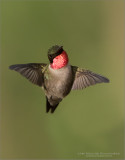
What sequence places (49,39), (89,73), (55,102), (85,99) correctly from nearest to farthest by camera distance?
(89,73), (55,102), (49,39), (85,99)

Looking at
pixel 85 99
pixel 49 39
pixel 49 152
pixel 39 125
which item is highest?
pixel 49 39

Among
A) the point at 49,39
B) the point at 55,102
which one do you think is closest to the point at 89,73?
the point at 55,102

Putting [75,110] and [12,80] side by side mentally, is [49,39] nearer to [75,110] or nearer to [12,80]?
[12,80]

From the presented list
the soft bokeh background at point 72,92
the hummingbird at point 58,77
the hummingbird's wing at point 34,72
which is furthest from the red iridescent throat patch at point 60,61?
the soft bokeh background at point 72,92

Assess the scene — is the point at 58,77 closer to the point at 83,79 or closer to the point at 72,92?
the point at 83,79

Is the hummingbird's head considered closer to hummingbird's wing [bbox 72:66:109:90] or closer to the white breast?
the white breast

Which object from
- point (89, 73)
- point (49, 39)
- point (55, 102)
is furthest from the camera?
point (49, 39)

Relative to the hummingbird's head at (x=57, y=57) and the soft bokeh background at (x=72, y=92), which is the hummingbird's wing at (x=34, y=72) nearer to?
the hummingbird's head at (x=57, y=57)
